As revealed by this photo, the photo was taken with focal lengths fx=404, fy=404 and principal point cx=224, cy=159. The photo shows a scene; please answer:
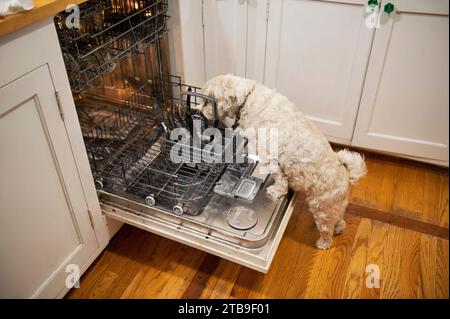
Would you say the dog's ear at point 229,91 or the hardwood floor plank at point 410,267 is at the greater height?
the dog's ear at point 229,91

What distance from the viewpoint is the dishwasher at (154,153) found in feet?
4.35

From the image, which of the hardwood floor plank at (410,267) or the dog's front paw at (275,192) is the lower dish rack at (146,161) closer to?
the dog's front paw at (275,192)

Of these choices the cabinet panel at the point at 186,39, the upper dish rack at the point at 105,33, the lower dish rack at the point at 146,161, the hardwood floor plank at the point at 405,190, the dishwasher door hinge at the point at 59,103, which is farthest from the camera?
the hardwood floor plank at the point at 405,190

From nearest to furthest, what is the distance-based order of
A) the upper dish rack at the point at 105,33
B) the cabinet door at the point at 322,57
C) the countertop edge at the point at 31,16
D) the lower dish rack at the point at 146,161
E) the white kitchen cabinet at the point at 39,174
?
the countertop edge at the point at 31,16 < the white kitchen cabinet at the point at 39,174 < the upper dish rack at the point at 105,33 < the lower dish rack at the point at 146,161 < the cabinet door at the point at 322,57

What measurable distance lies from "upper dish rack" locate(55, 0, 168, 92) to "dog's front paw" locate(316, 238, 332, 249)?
1028 mm

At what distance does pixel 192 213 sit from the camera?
139 centimetres

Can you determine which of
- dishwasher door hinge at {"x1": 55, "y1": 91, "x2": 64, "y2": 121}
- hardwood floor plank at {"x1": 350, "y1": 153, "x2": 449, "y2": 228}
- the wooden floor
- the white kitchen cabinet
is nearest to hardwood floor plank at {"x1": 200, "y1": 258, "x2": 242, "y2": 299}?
the wooden floor

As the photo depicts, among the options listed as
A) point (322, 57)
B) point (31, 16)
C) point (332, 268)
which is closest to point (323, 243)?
point (332, 268)

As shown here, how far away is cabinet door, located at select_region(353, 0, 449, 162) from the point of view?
1606 millimetres

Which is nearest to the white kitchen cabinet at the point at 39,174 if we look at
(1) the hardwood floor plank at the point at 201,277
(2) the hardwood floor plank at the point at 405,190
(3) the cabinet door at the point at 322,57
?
(1) the hardwood floor plank at the point at 201,277

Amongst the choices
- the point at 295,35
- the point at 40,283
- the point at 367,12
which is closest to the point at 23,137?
the point at 40,283

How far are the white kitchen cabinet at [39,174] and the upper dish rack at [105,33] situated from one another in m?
0.15

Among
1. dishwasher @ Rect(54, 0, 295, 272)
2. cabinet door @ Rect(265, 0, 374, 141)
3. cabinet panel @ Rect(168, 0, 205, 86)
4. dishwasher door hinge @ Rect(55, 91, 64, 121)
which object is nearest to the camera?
dishwasher door hinge @ Rect(55, 91, 64, 121)

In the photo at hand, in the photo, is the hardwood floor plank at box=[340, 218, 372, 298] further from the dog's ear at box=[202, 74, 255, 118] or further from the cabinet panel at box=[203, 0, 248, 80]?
the cabinet panel at box=[203, 0, 248, 80]
